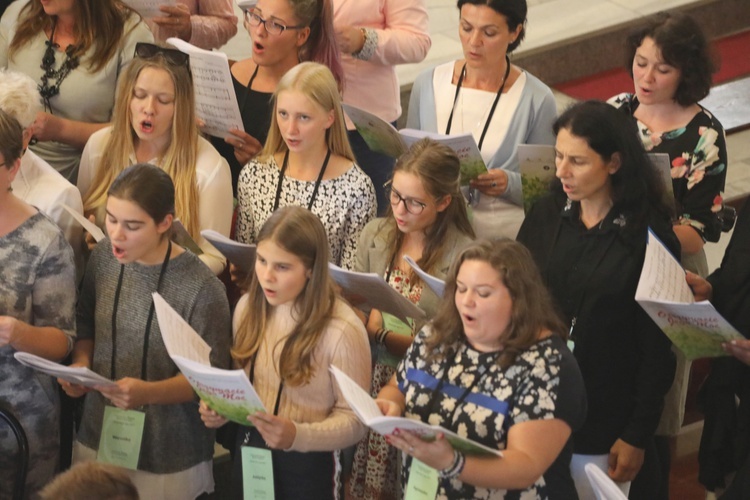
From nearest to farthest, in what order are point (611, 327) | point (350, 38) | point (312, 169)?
point (611, 327)
point (312, 169)
point (350, 38)

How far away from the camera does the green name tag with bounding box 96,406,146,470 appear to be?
3.24m

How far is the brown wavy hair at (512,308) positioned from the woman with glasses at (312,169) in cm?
83

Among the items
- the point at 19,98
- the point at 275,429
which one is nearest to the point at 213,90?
the point at 19,98

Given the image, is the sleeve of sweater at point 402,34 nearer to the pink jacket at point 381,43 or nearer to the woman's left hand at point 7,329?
the pink jacket at point 381,43

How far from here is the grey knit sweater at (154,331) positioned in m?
3.25

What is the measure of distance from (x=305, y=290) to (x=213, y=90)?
1035 mm

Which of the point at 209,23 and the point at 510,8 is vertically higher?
the point at 510,8

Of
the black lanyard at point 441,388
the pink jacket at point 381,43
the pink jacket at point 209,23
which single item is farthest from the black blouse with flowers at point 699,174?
the pink jacket at point 209,23

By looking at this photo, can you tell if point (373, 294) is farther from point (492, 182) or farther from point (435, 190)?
point (492, 182)

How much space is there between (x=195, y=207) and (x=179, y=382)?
0.65 m

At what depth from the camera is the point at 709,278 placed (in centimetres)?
347

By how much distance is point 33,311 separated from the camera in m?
3.25

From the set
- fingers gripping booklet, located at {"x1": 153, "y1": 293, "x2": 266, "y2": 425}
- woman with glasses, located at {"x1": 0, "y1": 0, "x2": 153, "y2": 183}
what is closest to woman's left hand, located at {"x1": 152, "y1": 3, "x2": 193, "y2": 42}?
woman with glasses, located at {"x1": 0, "y1": 0, "x2": 153, "y2": 183}

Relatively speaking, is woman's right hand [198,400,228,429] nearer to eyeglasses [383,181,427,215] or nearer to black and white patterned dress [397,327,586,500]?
black and white patterned dress [397,327,586,500]
